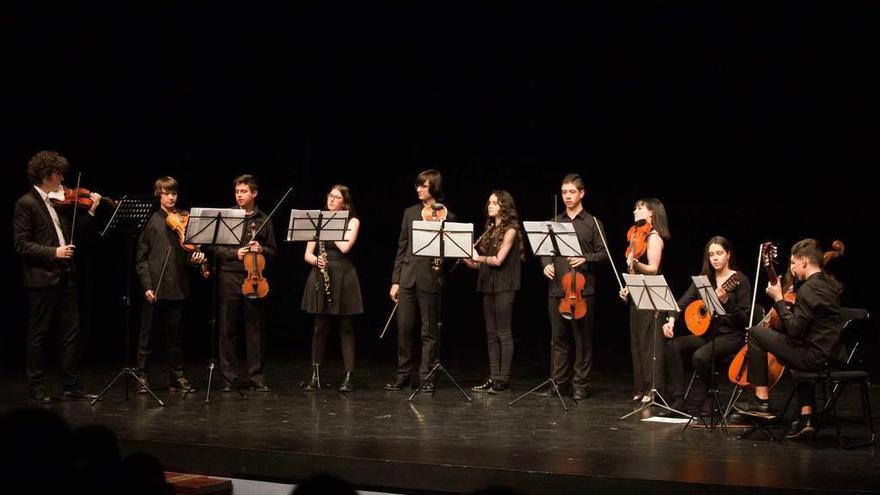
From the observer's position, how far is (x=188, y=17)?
9875mm

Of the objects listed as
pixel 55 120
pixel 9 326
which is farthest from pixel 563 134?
pixel 9 326

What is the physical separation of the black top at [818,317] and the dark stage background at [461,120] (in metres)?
3.20

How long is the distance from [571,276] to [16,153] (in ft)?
16.5

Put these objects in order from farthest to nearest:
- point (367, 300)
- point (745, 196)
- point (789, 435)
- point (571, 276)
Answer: point (367, 300), point (745, 196), point (571, 276), point (789, 435)

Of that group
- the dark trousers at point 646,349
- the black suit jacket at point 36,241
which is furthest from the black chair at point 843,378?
the black suit jacket at point 36,241

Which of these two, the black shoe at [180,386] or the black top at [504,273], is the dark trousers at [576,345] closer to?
the black top at [504,273]

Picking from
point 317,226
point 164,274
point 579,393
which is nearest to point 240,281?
point 164,274

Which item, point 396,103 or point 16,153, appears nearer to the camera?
point 16,153

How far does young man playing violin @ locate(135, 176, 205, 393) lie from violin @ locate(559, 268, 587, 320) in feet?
8.47

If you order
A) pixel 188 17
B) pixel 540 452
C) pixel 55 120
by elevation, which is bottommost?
pixel 540 452

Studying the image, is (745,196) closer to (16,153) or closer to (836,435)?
(836,435)

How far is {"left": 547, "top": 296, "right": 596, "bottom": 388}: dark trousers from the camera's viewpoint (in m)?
7.57

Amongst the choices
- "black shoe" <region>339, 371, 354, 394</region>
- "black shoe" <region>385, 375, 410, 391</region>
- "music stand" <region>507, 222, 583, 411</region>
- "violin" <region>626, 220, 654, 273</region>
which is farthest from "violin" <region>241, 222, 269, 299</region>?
"violin" <region>626, 220, 654, 273</region>

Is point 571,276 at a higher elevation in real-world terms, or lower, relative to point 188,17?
lower
